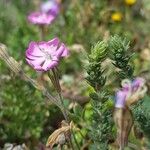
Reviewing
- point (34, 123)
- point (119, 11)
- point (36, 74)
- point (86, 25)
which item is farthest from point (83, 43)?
point (34, 123)

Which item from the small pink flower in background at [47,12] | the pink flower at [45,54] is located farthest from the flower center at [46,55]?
the small pink flower in background at [47,12]

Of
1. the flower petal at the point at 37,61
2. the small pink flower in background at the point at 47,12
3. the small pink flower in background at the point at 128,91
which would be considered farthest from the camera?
the small pink flower in background at the point at 47,12

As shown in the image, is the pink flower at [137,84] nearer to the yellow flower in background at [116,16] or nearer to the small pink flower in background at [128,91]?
the small pink flower in background at [128,91]

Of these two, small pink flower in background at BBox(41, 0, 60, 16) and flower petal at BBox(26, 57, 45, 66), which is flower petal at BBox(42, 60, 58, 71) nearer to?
flower petal at BBox(26, 57, 45, 66)

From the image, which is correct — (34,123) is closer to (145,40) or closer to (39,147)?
(39,147)

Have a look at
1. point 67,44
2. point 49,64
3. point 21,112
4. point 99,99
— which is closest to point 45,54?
point 49,64

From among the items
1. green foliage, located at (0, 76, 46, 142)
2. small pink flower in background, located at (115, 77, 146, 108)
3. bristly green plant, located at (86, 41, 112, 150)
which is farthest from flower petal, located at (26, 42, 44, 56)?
green foliage, located at (0, 76, 46, 142)
